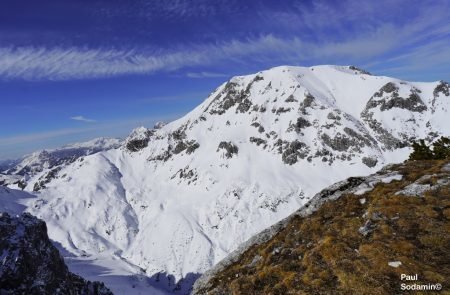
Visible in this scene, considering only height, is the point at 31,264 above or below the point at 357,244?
below

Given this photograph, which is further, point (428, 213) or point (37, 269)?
point (37, 269)

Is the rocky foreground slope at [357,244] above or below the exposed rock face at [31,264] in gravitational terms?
above

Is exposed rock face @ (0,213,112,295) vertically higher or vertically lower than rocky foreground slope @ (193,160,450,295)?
lower

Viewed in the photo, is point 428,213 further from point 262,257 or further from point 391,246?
point 262,257

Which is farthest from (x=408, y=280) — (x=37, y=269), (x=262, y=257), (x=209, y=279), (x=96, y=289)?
(x=96, y=289)

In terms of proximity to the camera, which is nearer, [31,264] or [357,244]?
[357,244]
